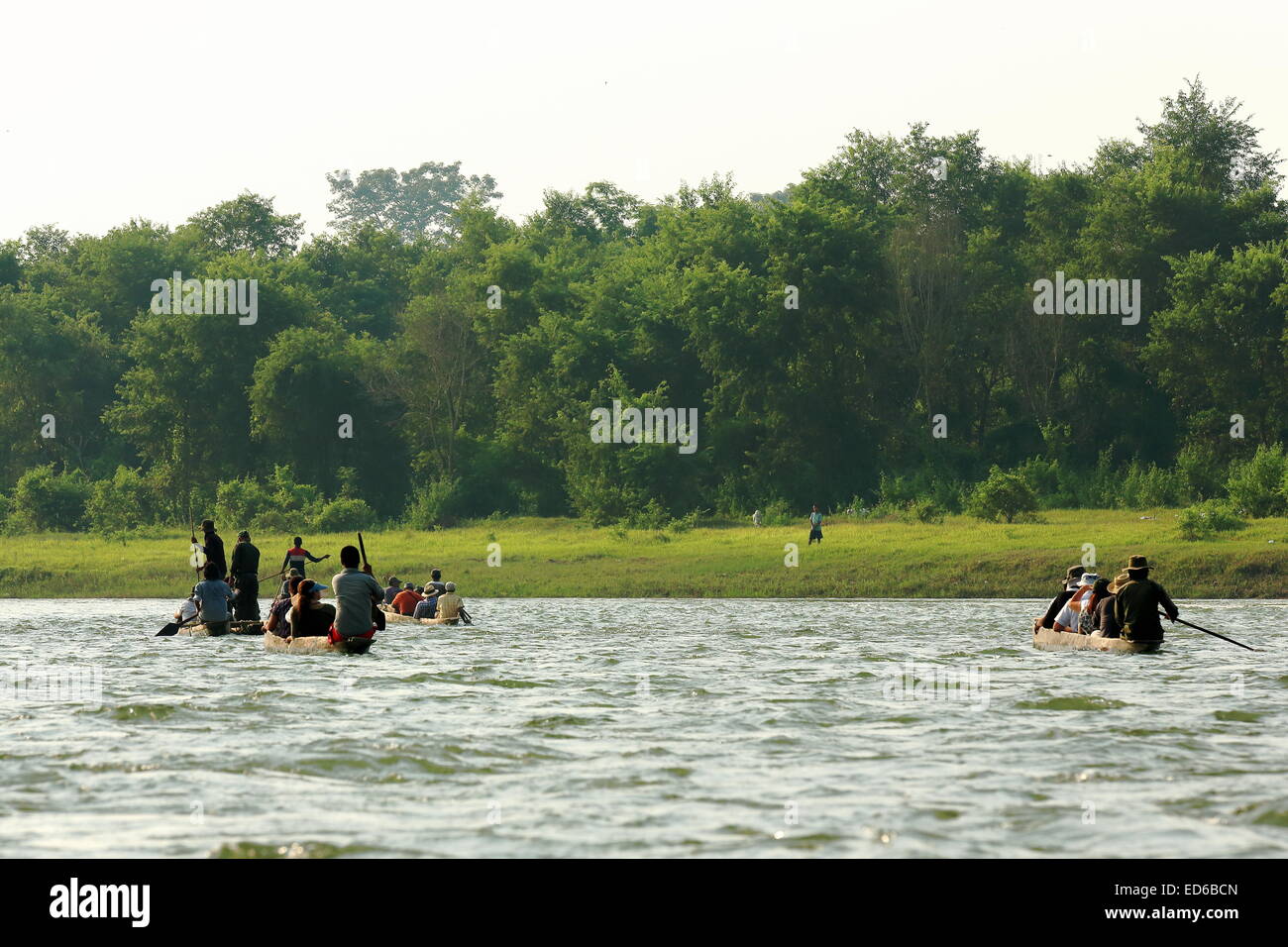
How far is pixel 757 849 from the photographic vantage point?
11.1 meters

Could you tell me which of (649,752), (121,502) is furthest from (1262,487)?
(121,502)

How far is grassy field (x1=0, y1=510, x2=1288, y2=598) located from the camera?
45750 millimetres

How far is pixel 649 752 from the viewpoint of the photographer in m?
15.6

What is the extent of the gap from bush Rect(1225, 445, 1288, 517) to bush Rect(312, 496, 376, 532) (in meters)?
35.1

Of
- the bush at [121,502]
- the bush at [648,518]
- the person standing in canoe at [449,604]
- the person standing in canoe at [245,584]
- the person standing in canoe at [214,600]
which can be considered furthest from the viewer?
the bush at [121,502]

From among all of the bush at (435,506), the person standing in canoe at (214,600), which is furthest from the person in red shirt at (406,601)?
the bush at (435,506)

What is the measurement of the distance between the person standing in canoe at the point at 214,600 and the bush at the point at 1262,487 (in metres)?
33.5

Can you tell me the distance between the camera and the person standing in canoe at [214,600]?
104 ft

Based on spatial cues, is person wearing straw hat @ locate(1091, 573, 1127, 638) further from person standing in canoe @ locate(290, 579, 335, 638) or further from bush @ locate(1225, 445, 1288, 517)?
bush @ locate(1225, 445, 1288, 517)

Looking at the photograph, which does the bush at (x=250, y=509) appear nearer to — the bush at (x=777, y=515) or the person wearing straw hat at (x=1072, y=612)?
the bush at (x=777, y=515)

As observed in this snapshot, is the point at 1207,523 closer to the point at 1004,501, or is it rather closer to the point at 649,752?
the point at 1004,501

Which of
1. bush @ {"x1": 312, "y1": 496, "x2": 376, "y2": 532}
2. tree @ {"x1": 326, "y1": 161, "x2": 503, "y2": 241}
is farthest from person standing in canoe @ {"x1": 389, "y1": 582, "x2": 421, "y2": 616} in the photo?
tree @ {"x1": 326, "y1": 161, "x2": 503, "y2": 241}

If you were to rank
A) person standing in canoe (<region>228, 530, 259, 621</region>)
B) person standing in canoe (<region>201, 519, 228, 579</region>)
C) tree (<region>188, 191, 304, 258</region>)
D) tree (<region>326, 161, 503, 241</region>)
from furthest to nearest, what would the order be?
tree (<region>326, 161, 503, 241</region>), tree (<region>188, 191, 304, 258</region>), person standing in canoe (<region>228, 530, 259, 621</region>), person standing in canoe (<region>201, 519, 228, 579</region>)
